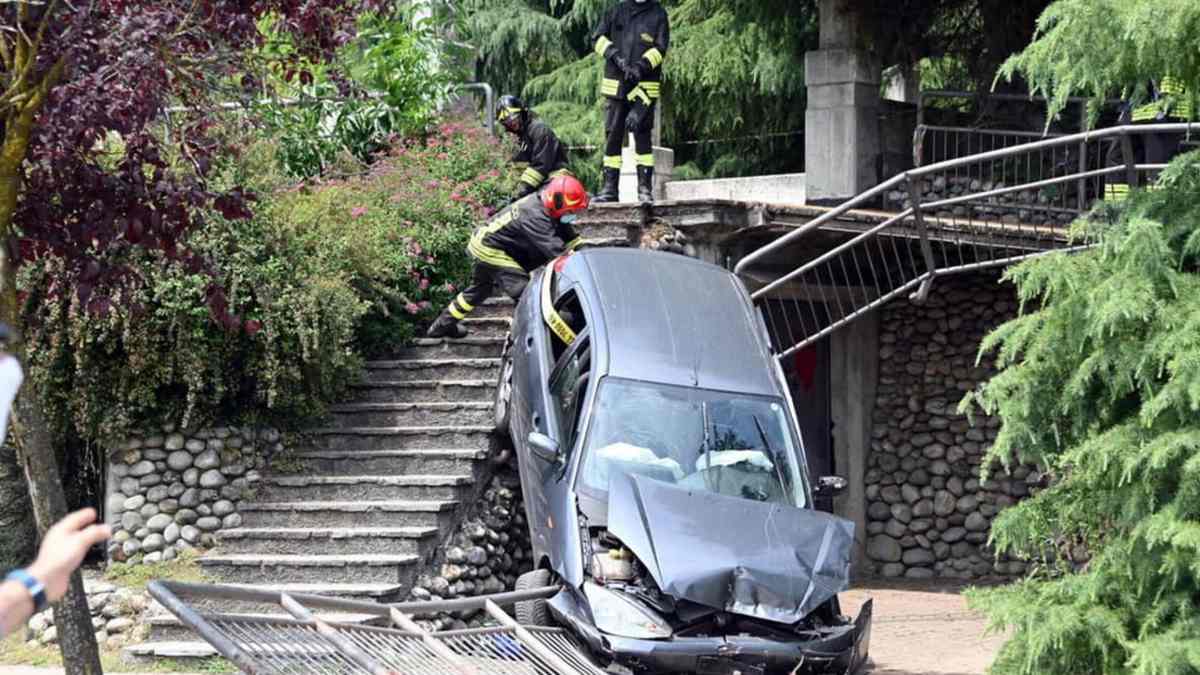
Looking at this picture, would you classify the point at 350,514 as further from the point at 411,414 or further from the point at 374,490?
the point at 411,414

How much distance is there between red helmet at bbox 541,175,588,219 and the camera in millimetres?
12695

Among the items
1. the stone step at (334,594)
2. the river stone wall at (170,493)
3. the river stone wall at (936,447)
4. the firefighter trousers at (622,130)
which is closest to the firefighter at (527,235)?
the firefighter trousers at (622,130)

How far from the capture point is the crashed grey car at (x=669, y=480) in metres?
8.72

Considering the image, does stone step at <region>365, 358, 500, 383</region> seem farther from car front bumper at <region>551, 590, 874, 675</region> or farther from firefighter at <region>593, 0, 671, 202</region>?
car front bumper at <region>551, 590, 874, 675</region>

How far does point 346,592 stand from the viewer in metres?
11.2

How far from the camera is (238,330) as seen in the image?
1242 cm

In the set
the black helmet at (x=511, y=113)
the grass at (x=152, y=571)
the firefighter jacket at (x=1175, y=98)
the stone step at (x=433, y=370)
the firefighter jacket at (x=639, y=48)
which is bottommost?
the grass at (x=152, y=571)

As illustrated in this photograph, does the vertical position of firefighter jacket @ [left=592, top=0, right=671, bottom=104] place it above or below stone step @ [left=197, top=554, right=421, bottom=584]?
above

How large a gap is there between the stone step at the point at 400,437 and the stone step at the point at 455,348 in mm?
1107

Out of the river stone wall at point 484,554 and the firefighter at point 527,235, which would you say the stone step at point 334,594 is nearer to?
the river stone wall at point 484,554

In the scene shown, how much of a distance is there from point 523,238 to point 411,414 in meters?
1.75

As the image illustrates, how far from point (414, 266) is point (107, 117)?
6370 millimetres

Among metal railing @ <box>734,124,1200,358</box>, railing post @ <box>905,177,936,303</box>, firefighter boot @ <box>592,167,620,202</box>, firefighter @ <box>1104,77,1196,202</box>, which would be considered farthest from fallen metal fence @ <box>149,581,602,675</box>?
firefighter boot @ <box>592,167,620,202</box>

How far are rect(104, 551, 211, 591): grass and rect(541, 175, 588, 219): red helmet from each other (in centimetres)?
384
